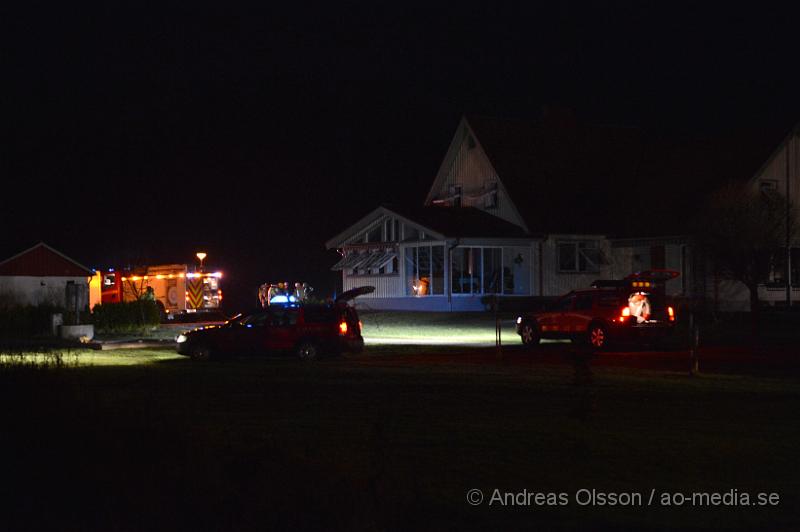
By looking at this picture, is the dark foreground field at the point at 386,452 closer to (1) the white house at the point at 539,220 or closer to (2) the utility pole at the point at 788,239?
(2) the utility pole at the point at 788,239

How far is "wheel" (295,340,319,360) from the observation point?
26.6 m

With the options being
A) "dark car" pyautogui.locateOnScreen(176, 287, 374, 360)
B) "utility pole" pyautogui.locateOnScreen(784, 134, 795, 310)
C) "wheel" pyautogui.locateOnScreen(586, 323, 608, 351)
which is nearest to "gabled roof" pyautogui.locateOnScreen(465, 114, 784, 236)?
"utility pole" pyautogui.locateOnScreen(784, 134, 795, 310)

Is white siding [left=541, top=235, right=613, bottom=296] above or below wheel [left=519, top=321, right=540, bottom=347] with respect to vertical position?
above

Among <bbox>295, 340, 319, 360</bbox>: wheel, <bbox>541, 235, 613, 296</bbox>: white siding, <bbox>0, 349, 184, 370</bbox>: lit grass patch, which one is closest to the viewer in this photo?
<bbox>0, 349, 184, 370</bbox>: lit grass patch

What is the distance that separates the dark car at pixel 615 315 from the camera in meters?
28.5

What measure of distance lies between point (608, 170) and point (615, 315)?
87.3 ft

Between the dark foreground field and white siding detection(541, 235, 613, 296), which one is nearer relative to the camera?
the dark foreground field

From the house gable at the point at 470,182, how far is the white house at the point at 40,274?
18.0m

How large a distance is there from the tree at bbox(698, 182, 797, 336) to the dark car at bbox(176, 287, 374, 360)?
1790 centimetres

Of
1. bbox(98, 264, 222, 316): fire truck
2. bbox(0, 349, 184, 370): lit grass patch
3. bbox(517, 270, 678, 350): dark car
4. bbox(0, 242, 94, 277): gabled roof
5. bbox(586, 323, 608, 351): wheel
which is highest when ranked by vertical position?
bbox(0, 242, 94, 277): gabled roof

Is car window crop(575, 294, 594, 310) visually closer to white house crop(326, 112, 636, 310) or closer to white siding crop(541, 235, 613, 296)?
white house crop(326, 112, 636, 310)

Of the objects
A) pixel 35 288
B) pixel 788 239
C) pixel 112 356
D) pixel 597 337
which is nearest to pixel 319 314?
pixel 112 356

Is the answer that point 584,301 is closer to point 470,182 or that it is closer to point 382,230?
point 382,230

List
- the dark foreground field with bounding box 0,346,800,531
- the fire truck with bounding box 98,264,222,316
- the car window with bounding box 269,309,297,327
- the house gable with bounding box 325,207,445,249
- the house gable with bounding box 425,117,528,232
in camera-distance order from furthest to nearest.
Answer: the house gable with bounding box 425,117,528,232
the fire truck with bounding box 98,264,222,316
the house gable with bounding box 325,207,445,249
the car window with bounding box 269,309,297,327
the dark foreground field with bounding box 0,346,800,531
